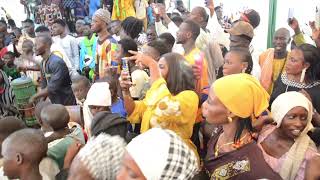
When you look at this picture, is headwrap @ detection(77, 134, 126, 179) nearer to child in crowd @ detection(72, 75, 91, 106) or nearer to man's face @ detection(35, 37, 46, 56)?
child in crowd @ detection(72, 75, 91, 106)

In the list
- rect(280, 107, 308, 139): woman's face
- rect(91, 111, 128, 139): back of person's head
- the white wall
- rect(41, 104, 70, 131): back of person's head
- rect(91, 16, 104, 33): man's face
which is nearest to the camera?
rect(280, 107, 308, 139): woman's face

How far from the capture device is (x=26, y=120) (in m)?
4.95

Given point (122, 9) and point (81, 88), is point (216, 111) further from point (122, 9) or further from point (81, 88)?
point (122, 9)

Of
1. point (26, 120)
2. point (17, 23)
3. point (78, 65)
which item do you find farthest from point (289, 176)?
point (17, 23)

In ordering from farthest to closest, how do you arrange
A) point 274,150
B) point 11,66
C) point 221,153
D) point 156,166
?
point 11,66 < point 274,150 < point 221,153 < point 156,166

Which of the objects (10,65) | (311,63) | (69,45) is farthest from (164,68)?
(69,45)

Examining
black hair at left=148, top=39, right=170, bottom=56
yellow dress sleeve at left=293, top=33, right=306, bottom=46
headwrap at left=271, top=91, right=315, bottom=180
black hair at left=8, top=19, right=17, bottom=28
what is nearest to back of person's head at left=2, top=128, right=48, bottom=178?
headwrap at left=271, top=91, right=315, bottom=180

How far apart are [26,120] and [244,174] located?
349 cm

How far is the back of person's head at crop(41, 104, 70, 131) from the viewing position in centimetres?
305

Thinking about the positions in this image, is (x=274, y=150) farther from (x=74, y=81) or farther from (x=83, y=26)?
(x=83, y=26)

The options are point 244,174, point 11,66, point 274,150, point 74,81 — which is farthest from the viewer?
point 11,66

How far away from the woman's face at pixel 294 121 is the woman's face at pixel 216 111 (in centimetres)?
Result: 50

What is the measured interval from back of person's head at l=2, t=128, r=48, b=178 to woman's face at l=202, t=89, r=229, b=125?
3.18ft

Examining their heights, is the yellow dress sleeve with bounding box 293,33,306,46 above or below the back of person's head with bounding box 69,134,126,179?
above
